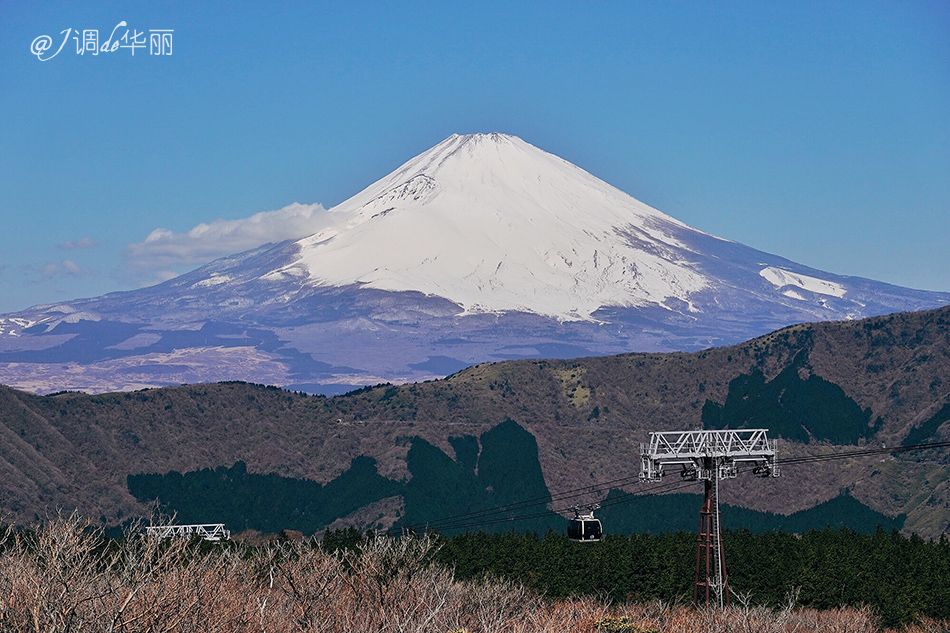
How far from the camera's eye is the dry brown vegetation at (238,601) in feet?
A: 143

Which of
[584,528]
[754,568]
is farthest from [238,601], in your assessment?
[754,568]

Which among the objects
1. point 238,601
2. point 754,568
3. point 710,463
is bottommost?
point 754,568

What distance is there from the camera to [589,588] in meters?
138

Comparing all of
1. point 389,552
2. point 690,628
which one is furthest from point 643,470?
point 389,552

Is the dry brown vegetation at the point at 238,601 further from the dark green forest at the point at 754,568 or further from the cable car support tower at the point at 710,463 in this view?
the dark green forest at the point at 754,568

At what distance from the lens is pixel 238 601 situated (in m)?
67.9

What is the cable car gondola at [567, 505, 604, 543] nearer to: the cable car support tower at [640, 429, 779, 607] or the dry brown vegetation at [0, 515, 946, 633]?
the dry brown vegetation at [0, 515, 946, 633]

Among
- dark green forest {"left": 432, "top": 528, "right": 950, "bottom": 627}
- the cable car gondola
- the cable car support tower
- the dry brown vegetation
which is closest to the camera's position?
the dry brown vegetation

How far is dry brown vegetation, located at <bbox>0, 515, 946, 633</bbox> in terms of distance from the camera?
143 feet

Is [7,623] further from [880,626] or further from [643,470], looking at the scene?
[880,626]

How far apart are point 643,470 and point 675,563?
196 ft

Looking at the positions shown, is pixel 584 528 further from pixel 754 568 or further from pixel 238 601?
pixel 754 568

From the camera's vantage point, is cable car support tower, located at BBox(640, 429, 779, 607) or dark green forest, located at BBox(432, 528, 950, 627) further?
dark green forest, located at BBox(432, 528, 950, 627)

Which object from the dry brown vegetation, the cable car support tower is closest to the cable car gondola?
the dry brown vegetation
